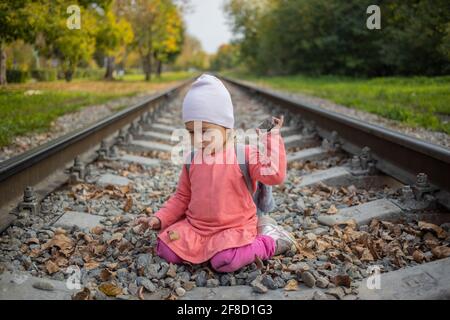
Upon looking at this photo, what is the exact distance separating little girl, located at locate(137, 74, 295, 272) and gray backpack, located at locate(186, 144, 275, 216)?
0.03 metres

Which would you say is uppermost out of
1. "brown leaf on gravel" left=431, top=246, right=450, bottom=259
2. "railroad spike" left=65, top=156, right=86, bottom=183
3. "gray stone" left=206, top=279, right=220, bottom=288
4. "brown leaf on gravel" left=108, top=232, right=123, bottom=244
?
"railroad spike" left=65, top=156, right=86, bottom=183

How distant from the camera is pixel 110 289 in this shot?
2.31m

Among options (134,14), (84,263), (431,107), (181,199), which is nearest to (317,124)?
(431,107)

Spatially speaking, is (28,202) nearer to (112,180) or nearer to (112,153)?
(112,180)

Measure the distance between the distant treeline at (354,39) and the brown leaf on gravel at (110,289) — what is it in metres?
9.27

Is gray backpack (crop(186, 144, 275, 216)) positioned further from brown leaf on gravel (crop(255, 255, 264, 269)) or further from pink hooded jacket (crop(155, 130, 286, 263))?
brown leaf on gravel (crop(255, 255, 264, 269))

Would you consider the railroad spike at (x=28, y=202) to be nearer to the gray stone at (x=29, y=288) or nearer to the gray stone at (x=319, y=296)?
the gray stone at (x=29, y=288)

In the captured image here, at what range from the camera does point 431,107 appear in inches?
327

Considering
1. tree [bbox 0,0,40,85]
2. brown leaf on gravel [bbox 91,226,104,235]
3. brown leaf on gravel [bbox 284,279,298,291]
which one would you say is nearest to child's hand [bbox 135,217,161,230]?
brown leaf on gravel [bbox 91,226,104,235]

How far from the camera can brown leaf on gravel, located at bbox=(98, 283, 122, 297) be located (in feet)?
7.54

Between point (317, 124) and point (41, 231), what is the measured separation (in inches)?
171

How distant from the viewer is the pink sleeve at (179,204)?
283 cm

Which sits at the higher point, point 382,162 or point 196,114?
point 196,114

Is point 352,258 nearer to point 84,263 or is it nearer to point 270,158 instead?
point 270,158
